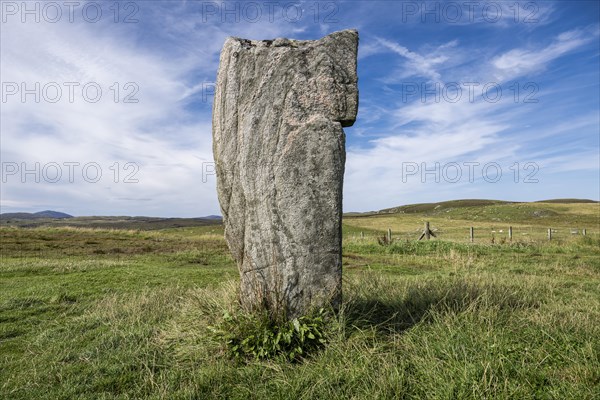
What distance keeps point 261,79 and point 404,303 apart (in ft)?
13.9

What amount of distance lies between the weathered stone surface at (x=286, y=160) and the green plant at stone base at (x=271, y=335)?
0.23 metres

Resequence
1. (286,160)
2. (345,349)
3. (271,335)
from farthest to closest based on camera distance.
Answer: (286,160) < (271,335) < (345,349)

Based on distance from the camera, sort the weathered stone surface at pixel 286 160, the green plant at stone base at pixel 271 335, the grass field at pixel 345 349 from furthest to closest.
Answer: the weathered stone surface at pixel 286 160 < the green plant at stone base at pixel 271 335 < the grass field at pixel 345 349

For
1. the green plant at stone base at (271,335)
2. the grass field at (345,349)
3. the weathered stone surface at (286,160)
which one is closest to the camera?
the grass field at (345,349)

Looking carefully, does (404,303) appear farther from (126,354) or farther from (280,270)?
(126,354)

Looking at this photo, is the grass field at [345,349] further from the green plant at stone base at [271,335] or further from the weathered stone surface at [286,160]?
the weathered stone surface at [286,160]

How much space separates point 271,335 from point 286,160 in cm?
237

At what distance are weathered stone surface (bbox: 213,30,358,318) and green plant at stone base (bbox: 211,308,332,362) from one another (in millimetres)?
226

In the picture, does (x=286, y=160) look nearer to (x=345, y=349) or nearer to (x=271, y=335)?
(x=271, y=335)

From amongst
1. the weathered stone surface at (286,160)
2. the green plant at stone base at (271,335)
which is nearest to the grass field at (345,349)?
the green plant at stone base at (271,335)

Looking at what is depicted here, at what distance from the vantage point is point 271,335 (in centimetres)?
555

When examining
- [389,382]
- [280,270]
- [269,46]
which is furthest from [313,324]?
[269,46]

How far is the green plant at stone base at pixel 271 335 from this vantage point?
544 cm

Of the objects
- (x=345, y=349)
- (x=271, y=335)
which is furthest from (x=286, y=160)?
(x=345, y=349)
